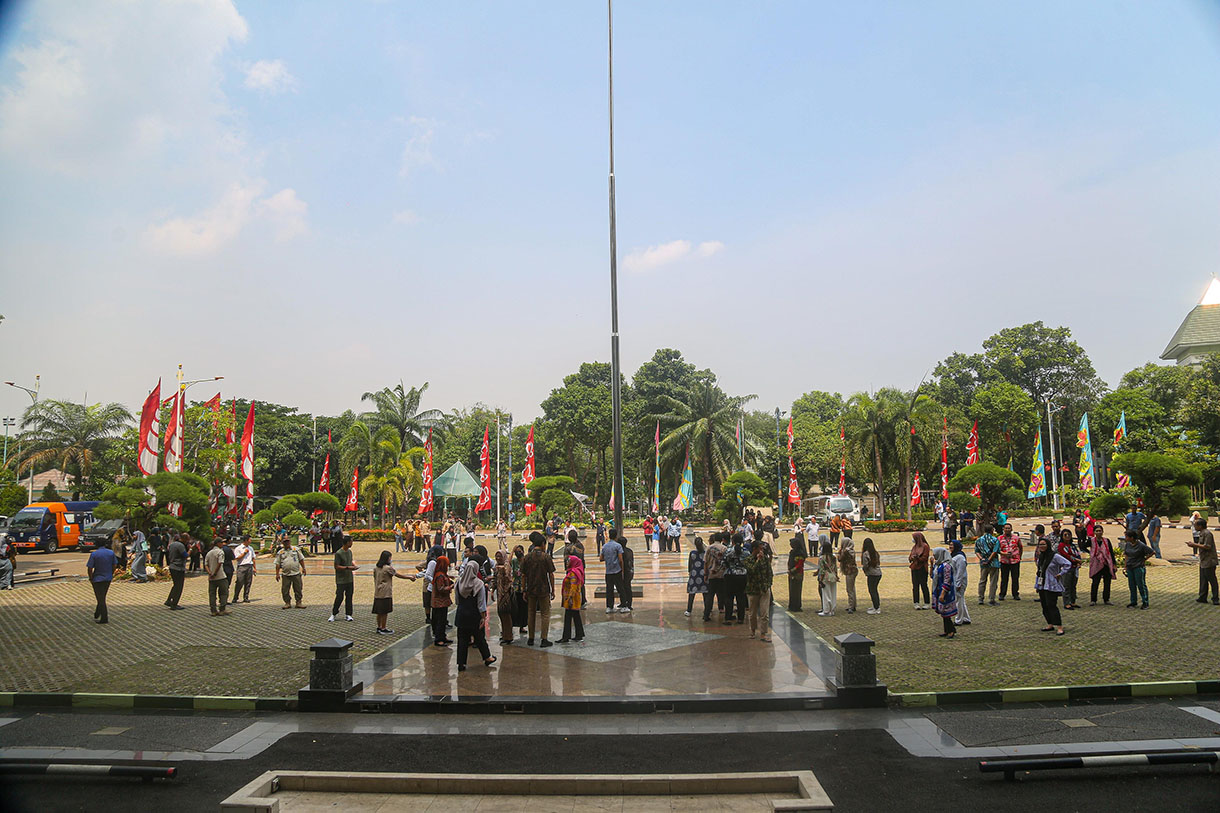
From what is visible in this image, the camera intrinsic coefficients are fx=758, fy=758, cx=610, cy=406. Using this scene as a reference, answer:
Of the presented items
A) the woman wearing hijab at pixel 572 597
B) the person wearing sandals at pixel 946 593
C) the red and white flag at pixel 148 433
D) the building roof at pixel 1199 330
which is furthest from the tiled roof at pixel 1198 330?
the red and white flag at pixel 148 433

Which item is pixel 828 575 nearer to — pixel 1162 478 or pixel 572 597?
pixel 572 597

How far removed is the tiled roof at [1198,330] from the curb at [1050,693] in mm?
78088

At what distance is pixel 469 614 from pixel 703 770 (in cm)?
466

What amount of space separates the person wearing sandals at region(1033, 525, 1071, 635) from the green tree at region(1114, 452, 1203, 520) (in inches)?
550

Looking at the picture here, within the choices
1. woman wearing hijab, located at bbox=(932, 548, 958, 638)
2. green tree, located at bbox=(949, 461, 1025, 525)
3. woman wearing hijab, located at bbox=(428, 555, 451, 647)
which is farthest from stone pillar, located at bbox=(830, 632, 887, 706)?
green tree, located at bbox=(949, 461, 1025, 525)

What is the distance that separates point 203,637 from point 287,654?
274cm

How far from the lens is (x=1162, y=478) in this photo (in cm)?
2353

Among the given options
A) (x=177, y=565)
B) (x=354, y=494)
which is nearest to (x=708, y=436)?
(x=354, y=494)

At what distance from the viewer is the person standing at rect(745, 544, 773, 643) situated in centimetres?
1223

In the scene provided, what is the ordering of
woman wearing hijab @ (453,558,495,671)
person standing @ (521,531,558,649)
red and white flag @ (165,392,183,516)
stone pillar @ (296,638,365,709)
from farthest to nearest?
red and white flag @ (165,392,183,516) < person standing @ (521,531,558,649) < woman wearing hijab @ (453,558,495,671) < stone pillar @ (296,638,365,709)

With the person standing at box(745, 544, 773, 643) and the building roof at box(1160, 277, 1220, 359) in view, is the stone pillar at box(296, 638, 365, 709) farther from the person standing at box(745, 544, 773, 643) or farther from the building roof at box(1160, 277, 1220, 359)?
the building roof at box(1160, 277, 1220, 359)

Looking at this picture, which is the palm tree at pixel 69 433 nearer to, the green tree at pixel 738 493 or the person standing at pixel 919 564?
the green tree at pixel 738 493

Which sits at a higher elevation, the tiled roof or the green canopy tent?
the tiled roof

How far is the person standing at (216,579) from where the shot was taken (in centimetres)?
1568
